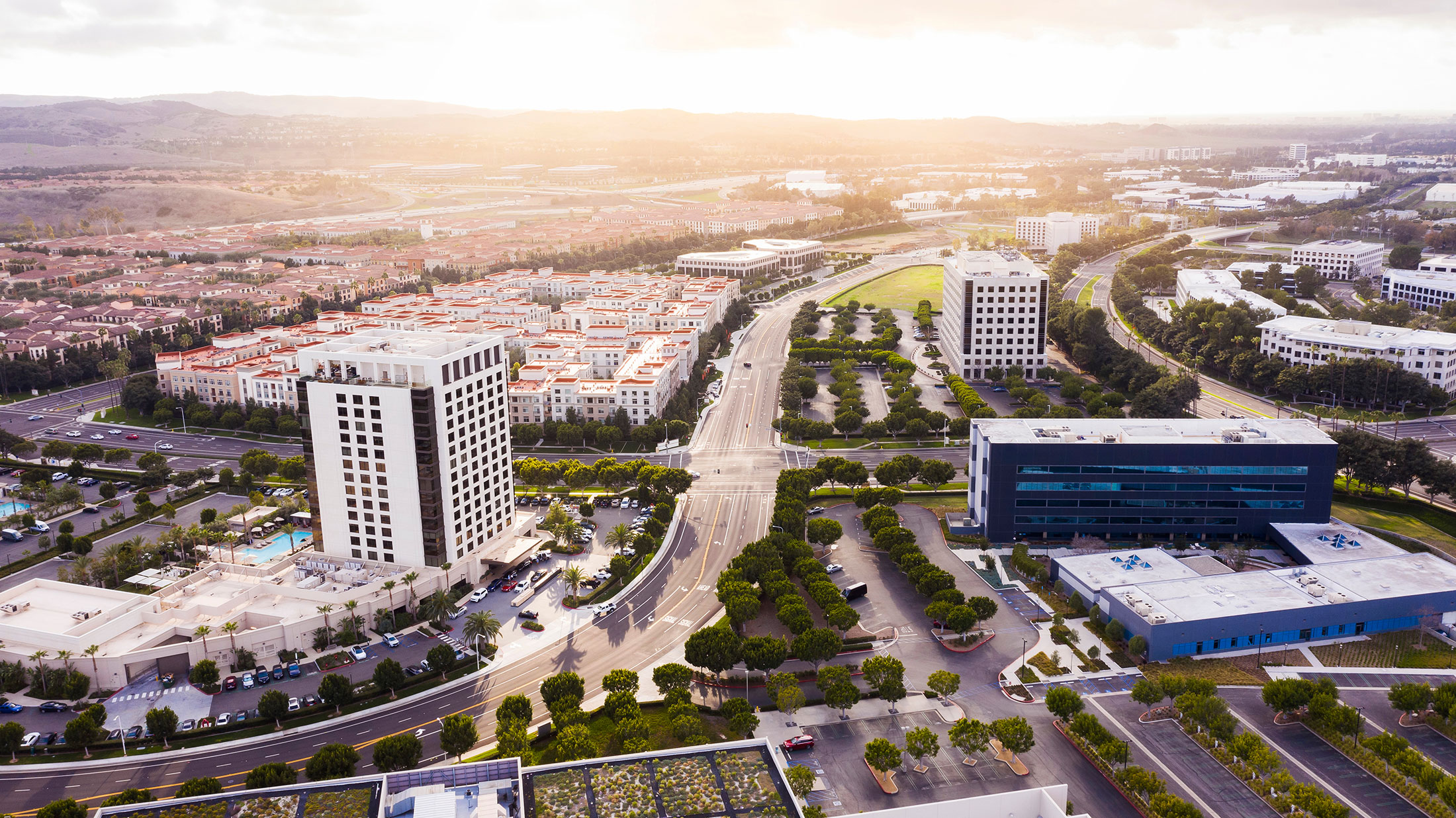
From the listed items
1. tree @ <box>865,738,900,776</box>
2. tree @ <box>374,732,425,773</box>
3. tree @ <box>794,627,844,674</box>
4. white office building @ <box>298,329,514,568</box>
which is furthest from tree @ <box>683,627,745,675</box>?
white office building @ <box>298,329,514,568</box>

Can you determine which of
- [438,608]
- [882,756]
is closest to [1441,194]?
[882,756]

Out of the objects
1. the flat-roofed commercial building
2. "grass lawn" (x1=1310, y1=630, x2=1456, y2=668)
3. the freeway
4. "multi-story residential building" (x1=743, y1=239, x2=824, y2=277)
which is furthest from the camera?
"multi-story residential building" (x1=743, y1=239, x2=824, y2=277)

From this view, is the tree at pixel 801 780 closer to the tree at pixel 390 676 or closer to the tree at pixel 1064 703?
the tree at pixel 1064 703

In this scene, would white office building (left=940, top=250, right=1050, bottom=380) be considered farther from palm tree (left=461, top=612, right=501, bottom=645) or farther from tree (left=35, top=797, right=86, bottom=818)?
tree (left=35, top=797, right=86, bottom=818)

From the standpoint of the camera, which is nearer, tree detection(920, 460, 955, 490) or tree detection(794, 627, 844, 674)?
tree detection(794, 627, 844, 674)

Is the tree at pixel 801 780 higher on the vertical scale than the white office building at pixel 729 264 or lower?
lower

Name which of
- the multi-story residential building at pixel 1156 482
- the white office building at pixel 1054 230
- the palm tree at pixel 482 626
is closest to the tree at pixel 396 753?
the palm tree at pixel 482 626
